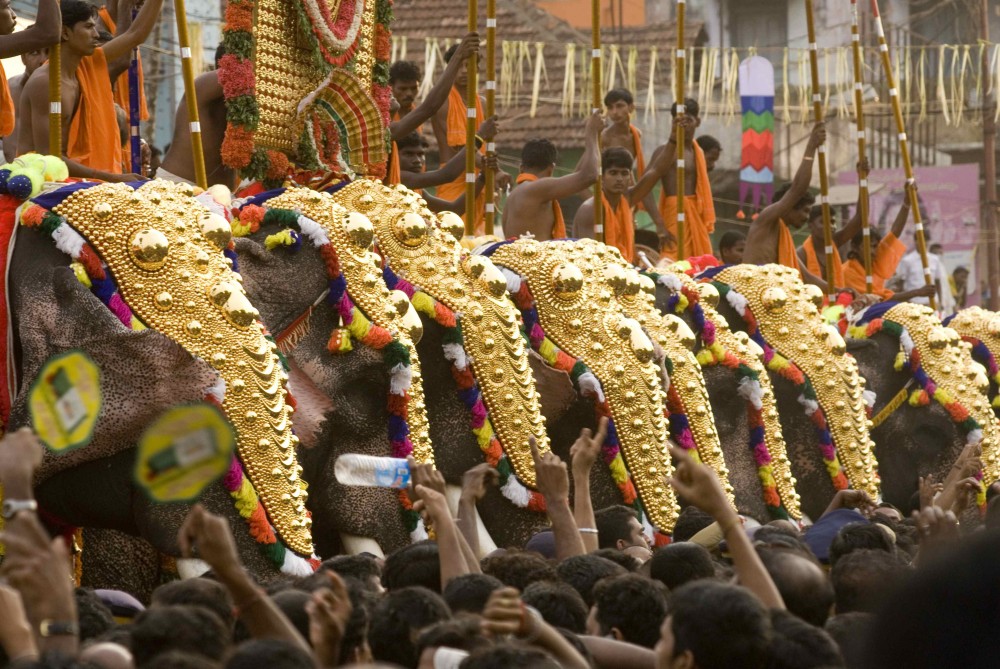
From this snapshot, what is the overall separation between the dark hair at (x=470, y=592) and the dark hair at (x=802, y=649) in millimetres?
814

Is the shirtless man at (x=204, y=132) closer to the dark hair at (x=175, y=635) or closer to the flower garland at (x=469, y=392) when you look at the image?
the flower garland at (x=469, y=392)

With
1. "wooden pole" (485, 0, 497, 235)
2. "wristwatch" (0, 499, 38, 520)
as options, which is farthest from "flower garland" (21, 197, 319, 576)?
"wooden pole" (485, 0, 497, 235)

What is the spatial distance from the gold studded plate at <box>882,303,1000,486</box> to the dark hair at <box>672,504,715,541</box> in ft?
13.4

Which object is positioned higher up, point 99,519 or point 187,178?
point 187,178

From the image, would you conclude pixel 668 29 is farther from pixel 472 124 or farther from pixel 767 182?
pixel 472 124

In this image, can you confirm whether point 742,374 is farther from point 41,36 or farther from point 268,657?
point 268,657

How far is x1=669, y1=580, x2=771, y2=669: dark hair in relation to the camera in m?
3.89

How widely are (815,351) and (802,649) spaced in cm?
701

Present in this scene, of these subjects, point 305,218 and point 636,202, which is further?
point 636,202

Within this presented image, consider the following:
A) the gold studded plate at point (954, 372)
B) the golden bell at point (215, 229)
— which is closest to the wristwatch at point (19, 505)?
the golden bell at point (215, 229)

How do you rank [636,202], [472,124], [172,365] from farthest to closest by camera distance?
[636,202] < [472,124] < [172,365]

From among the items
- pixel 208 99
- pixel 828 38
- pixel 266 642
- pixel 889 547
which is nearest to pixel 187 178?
pixel 208 99

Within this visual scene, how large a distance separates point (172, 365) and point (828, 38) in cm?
2097

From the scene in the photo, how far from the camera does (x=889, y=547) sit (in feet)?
20.0
